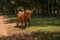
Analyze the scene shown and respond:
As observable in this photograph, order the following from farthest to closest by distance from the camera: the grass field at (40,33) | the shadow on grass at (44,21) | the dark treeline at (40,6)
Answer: the dark treeline at (40,6)
the shadow on grass at (44,21)
the grass field at (40,33)

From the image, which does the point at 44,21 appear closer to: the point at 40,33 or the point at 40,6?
the point at 40,33

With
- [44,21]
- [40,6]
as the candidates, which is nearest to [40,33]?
[44,21]

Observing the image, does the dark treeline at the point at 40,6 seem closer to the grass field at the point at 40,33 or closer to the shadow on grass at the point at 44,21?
the shadow on grass at the point at 44,21

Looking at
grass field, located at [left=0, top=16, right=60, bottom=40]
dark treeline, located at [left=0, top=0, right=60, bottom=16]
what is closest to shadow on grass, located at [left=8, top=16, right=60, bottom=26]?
grass field, located at [left=0, top=16, right=60, bottom=40]

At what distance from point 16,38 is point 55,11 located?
32.1 meters

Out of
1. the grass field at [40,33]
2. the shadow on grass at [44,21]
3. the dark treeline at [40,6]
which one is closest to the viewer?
the grass field at [40,33]

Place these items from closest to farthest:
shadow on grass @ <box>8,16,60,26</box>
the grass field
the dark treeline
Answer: the grass field, shadow on grass @ <box>8,16,60,26</box>, the dark treeline

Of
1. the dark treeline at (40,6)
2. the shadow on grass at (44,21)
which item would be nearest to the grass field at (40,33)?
the shadow on grass at (44,21)

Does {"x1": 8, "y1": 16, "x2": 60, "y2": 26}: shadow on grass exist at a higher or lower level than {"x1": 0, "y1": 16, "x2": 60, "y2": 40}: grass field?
lower

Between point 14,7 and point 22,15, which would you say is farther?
point 14,7

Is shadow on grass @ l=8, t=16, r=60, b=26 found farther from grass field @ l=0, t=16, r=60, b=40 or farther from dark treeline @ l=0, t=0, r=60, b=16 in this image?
dark treeline @ l=0, t=0, r=60, b=16

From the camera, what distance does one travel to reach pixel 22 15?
17.6 metres

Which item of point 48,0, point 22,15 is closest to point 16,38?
point 22,15

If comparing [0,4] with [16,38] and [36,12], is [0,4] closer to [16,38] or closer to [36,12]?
[36,12]
